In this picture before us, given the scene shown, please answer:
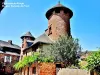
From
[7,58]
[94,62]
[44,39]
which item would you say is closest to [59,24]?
[44,39]

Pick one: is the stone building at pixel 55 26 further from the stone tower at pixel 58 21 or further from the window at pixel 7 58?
the window at pixel 7 58

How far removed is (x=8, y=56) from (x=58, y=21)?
18.4 meters

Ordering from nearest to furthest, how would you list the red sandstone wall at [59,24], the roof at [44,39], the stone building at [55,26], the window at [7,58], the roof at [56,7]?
1. the roof at [44,39]
2. the stone building at [55,26]
3. the red sandstone wall at [59,24]
4. the roof at [56,7]
5. the window at [7,58]

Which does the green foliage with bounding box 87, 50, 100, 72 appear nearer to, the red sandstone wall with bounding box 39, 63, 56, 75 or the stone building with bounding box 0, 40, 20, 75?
the red sandstone wall with bounding box 39, 63, 56, 75

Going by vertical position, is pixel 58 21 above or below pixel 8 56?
above

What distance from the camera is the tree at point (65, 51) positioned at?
24.4 meters

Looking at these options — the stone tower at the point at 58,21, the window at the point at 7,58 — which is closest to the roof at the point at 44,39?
the stone tower at the point at 58,21

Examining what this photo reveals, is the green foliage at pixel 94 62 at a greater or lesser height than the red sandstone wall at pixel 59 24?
lesser

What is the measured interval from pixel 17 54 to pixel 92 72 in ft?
97.1

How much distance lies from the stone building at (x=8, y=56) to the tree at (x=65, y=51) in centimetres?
Result: 1950

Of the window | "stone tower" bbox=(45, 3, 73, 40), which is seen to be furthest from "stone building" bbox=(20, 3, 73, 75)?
the window

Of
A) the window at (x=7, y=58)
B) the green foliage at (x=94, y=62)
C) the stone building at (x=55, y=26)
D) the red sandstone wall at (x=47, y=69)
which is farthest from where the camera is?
the window at (x=7, y=58)

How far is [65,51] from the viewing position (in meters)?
24.7

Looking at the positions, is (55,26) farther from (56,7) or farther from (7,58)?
(7,58)
